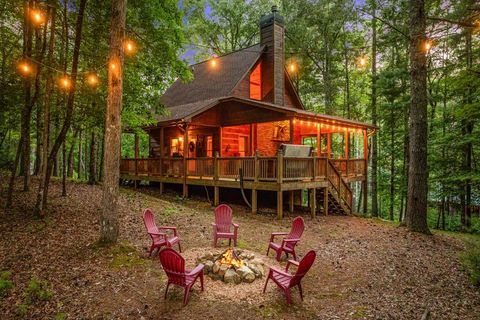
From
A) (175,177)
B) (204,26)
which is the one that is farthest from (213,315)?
(204,26)

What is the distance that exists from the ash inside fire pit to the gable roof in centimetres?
1262

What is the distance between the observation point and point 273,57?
59.1 ft

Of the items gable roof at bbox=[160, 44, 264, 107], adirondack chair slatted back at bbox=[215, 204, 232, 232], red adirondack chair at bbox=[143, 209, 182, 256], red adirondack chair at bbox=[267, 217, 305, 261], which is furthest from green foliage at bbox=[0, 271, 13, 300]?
gable roof at bbox=[160, 44, 264, 107]

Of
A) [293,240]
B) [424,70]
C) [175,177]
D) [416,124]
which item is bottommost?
[293,240]

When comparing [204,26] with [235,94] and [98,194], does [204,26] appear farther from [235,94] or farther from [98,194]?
[98,194]

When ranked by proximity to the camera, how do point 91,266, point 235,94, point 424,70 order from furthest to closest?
point 235,94
point 424,70
point 91,266

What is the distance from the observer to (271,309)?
4.61m

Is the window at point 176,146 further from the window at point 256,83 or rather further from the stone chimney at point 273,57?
the stone chimney at point 273,57

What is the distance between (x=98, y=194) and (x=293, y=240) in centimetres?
995

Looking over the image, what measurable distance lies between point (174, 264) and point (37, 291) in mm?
2452

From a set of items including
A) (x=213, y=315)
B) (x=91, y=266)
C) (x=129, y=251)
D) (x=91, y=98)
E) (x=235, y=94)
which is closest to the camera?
(x=213, y=315)

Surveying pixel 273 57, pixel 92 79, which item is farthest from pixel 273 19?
pixel 92 79

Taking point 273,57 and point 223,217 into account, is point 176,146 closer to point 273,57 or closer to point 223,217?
point 273,57

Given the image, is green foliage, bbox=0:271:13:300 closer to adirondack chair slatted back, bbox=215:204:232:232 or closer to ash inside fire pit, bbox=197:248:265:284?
ash inside fire pit, bbox=197:248:265:284
